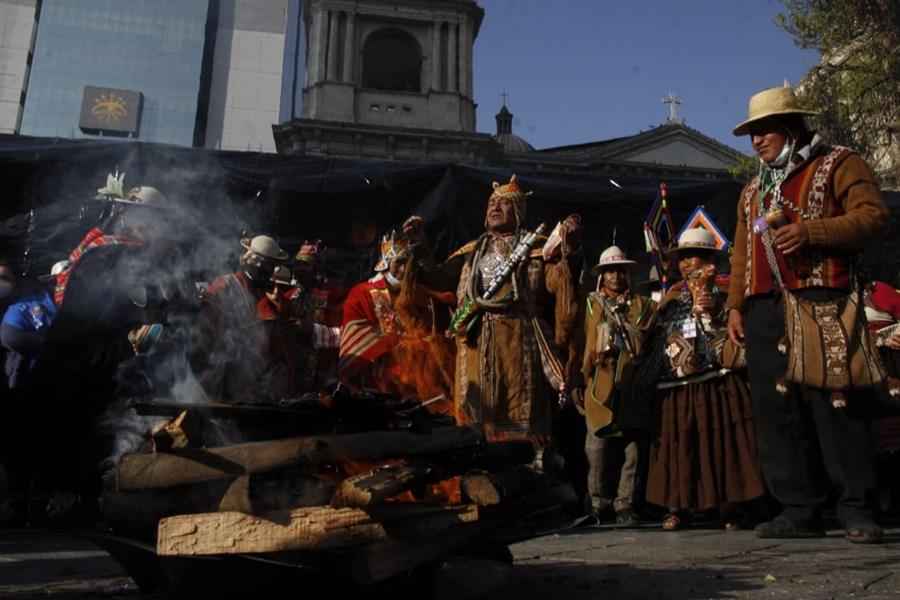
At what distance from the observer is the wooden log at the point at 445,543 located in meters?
2.21

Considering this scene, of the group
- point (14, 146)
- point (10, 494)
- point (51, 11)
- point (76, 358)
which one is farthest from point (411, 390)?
point (51, 11)

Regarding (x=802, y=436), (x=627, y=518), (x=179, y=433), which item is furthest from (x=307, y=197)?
(x=179, y=433)

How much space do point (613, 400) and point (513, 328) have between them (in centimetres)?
110

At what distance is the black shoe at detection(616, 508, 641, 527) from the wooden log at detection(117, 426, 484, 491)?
3578mm

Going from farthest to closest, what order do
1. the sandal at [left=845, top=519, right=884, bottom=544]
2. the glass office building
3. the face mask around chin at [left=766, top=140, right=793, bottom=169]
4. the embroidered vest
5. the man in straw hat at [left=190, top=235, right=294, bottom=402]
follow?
the glass office building, the man in straw hat at [left=190, top=235, right=294, bottom=402], the face mask around chin at [left=766, top=140, right=793, bottom=169], the embroidered vest, the sandal at [left=845, top=519, right=884, bottom=544]

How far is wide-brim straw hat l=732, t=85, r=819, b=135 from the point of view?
403cm

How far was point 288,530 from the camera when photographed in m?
2.17

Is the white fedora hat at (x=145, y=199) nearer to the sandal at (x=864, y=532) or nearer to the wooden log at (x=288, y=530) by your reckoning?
the wooden log at (x=288, y=530)

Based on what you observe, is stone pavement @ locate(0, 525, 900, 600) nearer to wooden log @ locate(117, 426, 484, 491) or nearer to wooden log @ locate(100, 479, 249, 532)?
wooden log @ locate(100, 479, 249, 532)

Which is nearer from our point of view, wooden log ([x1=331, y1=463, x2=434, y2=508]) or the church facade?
wooden log ([x1=331, y1=463, x2=434, y2=508])

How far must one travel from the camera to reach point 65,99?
60188 mm

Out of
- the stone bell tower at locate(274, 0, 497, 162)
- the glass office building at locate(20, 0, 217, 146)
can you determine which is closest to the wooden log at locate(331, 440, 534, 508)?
the stone bell tower at locate(274, 0, 497, 162)

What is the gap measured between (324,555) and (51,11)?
70.8 meters

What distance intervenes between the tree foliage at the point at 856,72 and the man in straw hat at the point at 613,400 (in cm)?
1284
